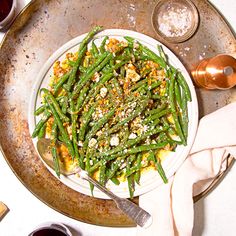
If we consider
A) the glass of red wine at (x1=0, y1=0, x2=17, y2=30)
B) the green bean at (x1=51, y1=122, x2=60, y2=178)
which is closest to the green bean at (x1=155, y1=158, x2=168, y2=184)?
the green bean at (x1=51, y1=122, x2=60, y2=178)

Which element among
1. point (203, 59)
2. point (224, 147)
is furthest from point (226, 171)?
point (203, 59)

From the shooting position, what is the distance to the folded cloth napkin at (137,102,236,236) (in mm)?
2232

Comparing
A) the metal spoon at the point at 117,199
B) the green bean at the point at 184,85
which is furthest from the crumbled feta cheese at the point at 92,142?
the green bean at the point at 184,85

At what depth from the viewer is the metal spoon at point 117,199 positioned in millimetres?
2164

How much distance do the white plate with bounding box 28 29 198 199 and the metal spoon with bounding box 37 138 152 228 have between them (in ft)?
0.11

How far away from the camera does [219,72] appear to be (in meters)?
2.22

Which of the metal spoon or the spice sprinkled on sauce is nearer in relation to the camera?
the metal spoon

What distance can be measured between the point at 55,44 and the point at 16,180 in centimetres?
64

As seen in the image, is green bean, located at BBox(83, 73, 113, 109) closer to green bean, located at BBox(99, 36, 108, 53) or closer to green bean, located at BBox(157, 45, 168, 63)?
green bean, located at BBox(99, 36, 108, 53)

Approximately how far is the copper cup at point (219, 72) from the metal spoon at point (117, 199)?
0.65 metres

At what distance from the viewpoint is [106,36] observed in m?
2.24

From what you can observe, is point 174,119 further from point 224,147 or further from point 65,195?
point 65,195

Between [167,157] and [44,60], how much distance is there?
2.33 feet

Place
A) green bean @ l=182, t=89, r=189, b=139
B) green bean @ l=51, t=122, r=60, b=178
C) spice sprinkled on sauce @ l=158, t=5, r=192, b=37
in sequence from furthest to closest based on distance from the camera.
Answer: spice sprinkled on sauce @ l=158, t=5, r=192, b=37 < green bean @ l=182, t=89, r=189, b=139 < green bean @ l=51, t=122, r=60, b=178
